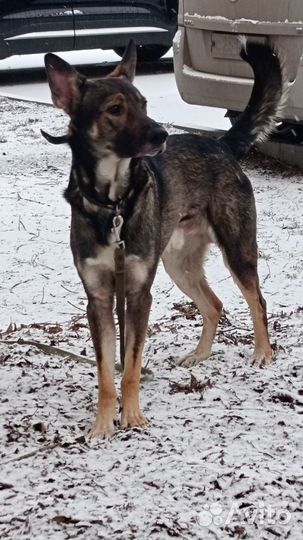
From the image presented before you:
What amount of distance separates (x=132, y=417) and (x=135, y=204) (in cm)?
86

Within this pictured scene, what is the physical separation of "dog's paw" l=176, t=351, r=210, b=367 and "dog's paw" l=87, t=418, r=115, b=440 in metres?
0.79

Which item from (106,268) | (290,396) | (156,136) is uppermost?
(156,136)

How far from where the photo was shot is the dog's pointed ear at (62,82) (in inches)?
132

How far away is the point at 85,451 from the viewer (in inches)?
130

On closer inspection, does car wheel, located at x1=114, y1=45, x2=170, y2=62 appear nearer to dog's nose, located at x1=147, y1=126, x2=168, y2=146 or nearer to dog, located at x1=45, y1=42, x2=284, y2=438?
dog, located at x1=45, y1=42, x2=284, y2=438

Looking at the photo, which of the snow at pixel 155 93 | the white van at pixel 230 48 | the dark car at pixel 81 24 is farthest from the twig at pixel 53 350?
the dark car at pixel 81 24

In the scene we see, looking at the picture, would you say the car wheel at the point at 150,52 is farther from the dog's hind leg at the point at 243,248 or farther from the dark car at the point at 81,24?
the dog's hind leg at the point at 243,248

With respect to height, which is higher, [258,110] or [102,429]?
[258,110]

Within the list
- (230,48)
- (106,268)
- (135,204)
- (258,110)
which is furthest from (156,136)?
(230,48)

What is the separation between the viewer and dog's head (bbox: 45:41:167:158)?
3289mm

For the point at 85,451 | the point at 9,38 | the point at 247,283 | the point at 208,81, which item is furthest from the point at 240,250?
the point at 9,38

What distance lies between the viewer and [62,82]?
3383mm

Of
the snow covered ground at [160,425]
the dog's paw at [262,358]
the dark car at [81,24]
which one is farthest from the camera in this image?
the dark car at [81,24]

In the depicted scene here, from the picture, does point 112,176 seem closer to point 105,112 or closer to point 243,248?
point 105,112
